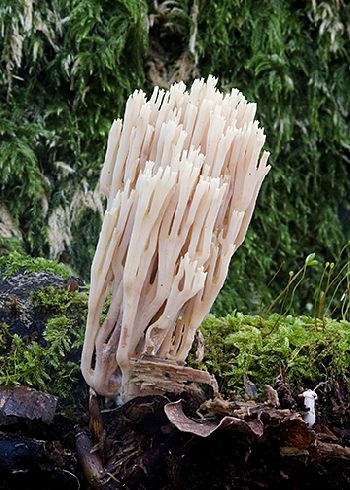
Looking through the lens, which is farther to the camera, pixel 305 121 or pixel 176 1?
pixel 305 121

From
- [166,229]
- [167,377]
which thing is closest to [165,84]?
[166,229]

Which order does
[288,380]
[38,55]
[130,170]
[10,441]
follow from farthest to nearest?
[38,55], [288,380], [130,170], [10,441]

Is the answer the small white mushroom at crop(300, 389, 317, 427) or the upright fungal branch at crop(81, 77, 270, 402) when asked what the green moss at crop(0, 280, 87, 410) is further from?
the small white mushroom at crop(300, 389, 317, 427)

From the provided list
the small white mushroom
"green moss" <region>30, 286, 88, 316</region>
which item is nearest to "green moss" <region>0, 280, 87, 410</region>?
"green moss" <region>30, 286, 88, 316</region>

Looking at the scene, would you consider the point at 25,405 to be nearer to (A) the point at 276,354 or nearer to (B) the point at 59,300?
(B) the point at 59,300

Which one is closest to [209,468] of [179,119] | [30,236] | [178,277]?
[178,277]

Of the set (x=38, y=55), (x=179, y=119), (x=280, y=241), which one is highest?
(x=38, y=55)

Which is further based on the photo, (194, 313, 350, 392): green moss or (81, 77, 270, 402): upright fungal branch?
(194, 313, 350, 392): green moss

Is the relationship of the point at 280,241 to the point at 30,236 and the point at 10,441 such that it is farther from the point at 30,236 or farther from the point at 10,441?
the point at 10,441

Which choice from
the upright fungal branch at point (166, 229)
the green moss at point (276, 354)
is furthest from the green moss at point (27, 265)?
the green moss at point (276, 354)
